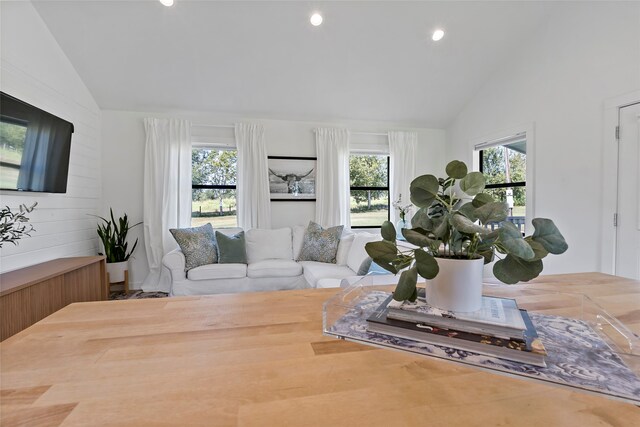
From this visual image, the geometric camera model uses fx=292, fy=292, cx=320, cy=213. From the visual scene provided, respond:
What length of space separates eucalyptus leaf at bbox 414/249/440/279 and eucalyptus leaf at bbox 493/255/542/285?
5.5 inches

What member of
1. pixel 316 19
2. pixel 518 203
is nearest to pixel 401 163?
pixel 518 203

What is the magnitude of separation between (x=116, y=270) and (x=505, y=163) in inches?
191

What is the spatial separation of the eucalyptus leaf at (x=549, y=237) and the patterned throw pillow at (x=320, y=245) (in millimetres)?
2847

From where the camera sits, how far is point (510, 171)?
3578 mm

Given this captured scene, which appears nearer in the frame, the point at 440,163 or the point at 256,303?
the point at 256,303

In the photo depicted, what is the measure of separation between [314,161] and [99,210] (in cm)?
282

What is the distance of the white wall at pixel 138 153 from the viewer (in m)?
3.69

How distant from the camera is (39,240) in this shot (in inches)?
101

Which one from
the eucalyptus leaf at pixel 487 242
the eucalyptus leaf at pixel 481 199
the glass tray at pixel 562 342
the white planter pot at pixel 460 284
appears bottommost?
the glass tray at pixel 562 342

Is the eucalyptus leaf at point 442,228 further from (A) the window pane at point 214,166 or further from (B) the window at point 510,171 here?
(A) the window pane at point 214,166

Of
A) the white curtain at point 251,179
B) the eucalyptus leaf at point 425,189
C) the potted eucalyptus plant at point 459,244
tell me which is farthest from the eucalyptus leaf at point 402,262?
the white curtain at point 251,179

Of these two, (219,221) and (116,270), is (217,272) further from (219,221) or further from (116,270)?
(116,270)

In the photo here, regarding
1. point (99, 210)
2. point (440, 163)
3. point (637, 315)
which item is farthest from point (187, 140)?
point (637, 315)

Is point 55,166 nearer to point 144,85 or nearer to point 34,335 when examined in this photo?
point 144,85
